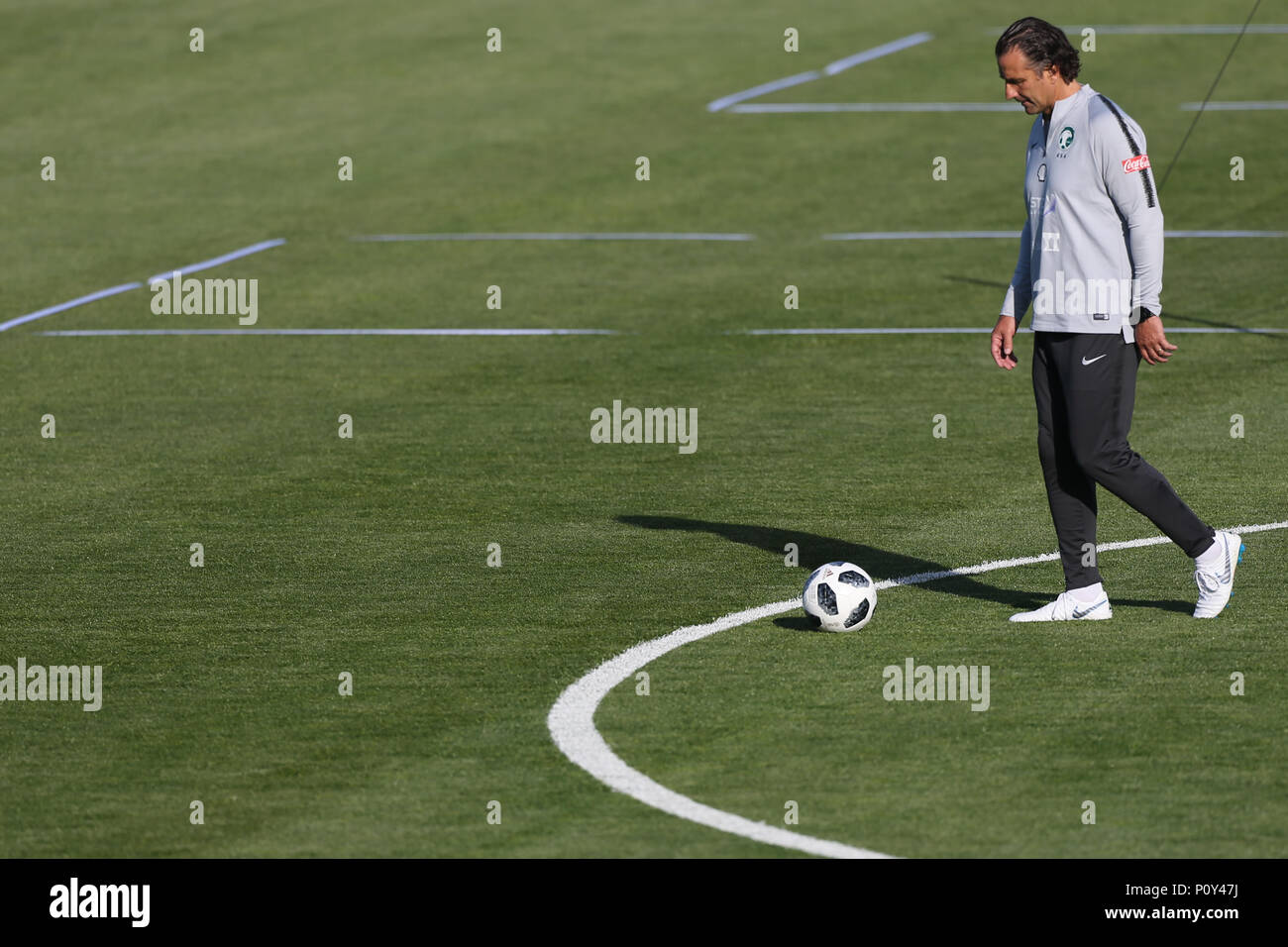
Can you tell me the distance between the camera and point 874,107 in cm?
2992

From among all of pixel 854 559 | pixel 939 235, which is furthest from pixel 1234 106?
pixel 854 559

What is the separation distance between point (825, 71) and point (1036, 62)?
23281 millimetres

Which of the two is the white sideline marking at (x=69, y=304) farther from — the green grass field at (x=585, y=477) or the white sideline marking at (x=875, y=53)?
the white sideline marking at (x=875, y=53)

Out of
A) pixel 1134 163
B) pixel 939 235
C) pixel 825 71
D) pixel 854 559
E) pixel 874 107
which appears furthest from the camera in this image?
pixel 825 71

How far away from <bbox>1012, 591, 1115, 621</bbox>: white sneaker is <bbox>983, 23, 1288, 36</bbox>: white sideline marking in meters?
24.9

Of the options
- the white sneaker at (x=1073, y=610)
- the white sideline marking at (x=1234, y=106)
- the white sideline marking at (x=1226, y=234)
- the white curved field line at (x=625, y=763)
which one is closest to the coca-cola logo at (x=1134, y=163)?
the white sneaker at (x=1073, y=610)

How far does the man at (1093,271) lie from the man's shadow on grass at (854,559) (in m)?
0.83

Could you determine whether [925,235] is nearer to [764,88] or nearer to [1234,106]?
[1234,106]

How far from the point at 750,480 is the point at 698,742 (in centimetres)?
530

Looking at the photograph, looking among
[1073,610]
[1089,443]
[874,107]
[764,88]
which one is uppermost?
[764,88]

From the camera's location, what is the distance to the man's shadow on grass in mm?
10000

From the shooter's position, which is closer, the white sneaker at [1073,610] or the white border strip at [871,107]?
the white sneaker at [1073,610]

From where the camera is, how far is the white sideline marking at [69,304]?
1998 centimetres

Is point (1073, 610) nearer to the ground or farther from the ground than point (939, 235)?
nearer to the ground
